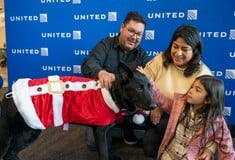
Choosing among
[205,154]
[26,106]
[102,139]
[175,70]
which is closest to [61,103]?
[26,106]

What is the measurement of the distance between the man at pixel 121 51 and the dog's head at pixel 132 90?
256 mm

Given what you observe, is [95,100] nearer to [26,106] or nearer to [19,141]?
[26,106]

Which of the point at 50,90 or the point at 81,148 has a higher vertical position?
the point at 50,90

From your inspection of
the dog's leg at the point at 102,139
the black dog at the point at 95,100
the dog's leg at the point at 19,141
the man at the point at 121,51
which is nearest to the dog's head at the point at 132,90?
the black dog at the point at 95,100

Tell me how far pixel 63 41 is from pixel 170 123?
1.46m

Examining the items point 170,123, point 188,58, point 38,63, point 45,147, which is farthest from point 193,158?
point 38,63

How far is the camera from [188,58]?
52.3 inches

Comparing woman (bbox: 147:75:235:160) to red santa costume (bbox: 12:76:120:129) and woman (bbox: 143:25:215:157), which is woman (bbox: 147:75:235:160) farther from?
red santa costume (bbox: 12:76:120:129)

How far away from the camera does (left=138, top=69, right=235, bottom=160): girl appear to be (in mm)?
1188

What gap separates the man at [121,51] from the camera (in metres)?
1.52

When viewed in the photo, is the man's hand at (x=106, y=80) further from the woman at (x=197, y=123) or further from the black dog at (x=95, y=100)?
the woman at (x=197, y=123)

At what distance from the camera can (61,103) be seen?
122 cm

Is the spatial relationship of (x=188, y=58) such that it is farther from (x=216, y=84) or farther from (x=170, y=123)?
(x=170, y=123)

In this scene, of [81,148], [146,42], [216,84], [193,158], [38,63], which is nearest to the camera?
[216,84]
